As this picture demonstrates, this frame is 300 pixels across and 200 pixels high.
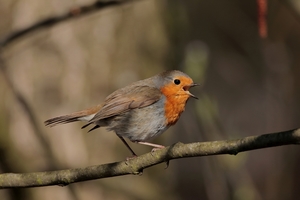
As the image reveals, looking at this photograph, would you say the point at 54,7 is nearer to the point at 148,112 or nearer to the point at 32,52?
the point at 32,52

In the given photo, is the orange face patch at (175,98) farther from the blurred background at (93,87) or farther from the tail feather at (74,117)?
the blurred background at (93,87)

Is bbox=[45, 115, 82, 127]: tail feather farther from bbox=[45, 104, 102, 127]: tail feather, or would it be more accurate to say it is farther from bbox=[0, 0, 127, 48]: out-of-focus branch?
bbox=[0, 0, 127, 48]: out-of-focus branch

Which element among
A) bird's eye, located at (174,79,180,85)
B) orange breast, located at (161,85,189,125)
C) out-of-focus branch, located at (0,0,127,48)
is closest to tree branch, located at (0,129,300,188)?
orange breast, located at (161,85,189,125)

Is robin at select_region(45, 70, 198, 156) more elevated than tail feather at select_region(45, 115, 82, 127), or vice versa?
tail feather at select_region(45, 115, 82, 127)

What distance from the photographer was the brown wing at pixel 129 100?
334 cm

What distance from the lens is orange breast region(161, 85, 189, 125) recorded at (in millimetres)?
3355

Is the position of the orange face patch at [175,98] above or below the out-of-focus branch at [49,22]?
below

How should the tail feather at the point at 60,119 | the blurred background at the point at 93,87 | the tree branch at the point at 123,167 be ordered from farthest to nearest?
the blurred background at the point at 93,87 → the tail feather at the point at 60,119 → the tree branch at the point at 123,167

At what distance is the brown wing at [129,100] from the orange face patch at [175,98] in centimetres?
8

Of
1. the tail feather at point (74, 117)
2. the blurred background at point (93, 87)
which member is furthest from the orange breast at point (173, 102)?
the blurred background at point (93, 87)

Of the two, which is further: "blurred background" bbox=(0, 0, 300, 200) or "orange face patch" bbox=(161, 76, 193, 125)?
"blurred background" bbox=(0, 0, 300, 200)

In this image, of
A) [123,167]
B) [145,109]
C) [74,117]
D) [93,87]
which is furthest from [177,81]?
[93,87]

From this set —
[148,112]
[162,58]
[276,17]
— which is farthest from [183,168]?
[148,112]

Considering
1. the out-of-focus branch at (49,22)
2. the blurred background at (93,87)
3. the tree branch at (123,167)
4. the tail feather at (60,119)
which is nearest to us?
the tree branch at (123,167)
